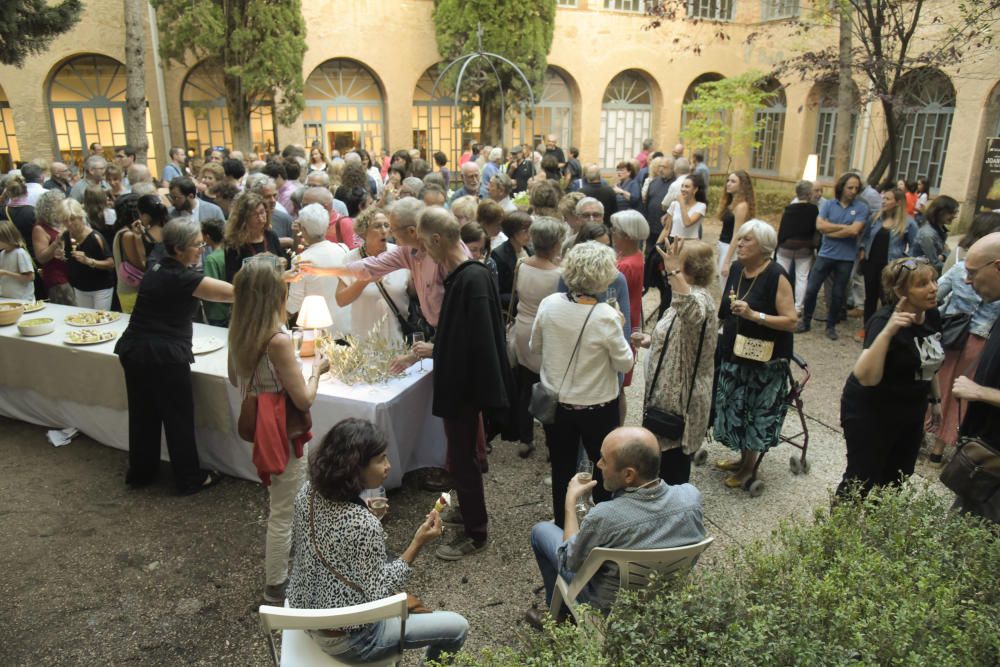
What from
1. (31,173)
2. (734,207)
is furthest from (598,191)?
(31,173)

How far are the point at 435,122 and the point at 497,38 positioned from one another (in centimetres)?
346

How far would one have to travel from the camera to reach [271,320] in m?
3.24

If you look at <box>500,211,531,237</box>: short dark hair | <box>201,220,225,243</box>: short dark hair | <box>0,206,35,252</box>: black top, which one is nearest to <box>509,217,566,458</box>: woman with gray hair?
<box>500,211,531,237</box>: short dark hair

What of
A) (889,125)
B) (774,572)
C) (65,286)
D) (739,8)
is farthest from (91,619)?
(739,8)

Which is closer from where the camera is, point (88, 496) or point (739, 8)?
point (88, 496)

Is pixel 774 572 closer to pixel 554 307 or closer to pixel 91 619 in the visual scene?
pixel 554 307

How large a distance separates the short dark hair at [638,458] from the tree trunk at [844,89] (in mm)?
8984

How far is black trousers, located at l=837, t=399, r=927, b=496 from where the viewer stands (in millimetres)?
3525

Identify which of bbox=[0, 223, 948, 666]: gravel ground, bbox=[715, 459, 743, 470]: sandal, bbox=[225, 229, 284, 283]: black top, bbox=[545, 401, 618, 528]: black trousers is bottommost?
bbox=[0, 223, 948, 666]: gravel ground

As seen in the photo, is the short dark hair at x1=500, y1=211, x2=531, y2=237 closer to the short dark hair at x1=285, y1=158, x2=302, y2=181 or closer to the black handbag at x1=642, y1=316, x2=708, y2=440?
the black handbag at x1=642, y1=316, x2=708, y2=440

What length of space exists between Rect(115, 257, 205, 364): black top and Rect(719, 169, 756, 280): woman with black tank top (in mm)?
5086

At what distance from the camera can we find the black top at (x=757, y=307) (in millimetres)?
4258

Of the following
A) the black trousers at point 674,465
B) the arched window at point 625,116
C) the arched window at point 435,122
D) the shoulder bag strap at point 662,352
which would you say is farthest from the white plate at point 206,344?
the arched window at point 625,116

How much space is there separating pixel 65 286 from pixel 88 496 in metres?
2.81
